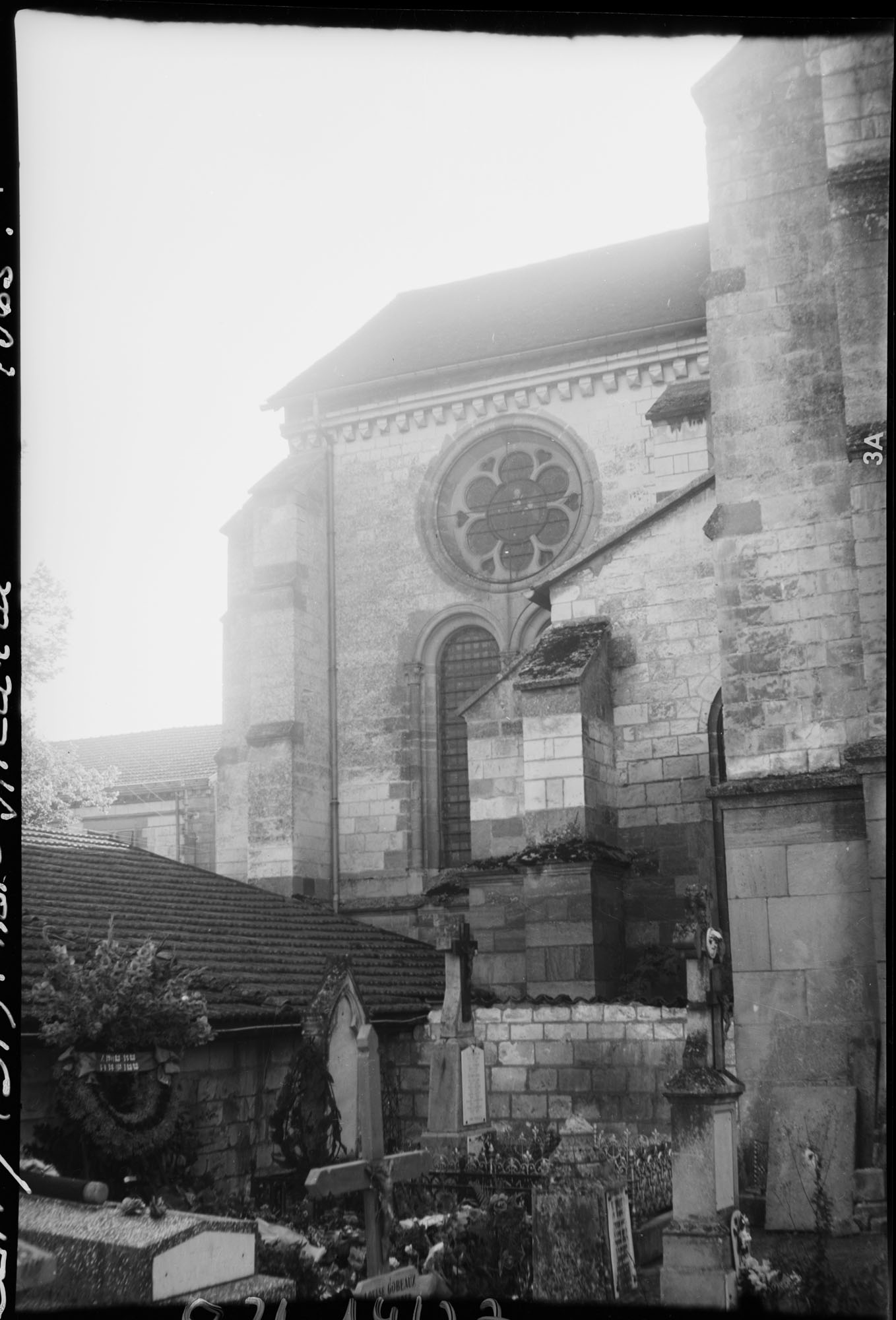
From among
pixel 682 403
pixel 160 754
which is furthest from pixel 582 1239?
pixel 682 403

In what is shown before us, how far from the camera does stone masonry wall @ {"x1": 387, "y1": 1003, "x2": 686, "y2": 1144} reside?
12.1 m

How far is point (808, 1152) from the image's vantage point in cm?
1015

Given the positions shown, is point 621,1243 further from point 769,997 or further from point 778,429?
point 778,429

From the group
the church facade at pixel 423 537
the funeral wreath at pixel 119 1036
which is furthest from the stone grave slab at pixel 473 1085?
the church facade at pixel 423 537

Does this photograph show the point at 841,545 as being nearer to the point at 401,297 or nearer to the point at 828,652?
the point at 828,652

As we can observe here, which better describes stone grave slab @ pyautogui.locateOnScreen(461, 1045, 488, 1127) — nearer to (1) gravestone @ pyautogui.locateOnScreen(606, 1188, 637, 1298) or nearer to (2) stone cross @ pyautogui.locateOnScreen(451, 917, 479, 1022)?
(2) stone cross @ pyautogui.locateOnScreen(451, 917, 479, 1022)

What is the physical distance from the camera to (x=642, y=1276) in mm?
8742

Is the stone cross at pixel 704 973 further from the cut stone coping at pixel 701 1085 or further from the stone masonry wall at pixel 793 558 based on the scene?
the stone masonry wall at pixel 793 558

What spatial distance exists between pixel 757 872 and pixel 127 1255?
561 cm

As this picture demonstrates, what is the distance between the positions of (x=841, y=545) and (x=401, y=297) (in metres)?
12.6

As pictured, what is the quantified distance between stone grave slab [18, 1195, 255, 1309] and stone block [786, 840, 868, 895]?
5.05 m

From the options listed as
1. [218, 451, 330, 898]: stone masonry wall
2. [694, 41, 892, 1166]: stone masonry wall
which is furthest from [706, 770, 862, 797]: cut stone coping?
[218, 451, 330, 898]: stone masonry wall

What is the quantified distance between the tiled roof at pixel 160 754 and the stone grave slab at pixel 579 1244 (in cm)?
613

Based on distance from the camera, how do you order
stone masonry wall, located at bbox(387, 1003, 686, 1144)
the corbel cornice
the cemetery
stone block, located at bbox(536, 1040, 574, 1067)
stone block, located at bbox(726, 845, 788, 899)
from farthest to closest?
1. the corbel cornice
2. stone block, located at bbox(536, 1040, 574, 1067)
3. stone masonry wall, located at bbox(387, 1003, 686, 1144)
4. stone block, located at bbox(726, 845, 788, 899)
5. the cemetery
